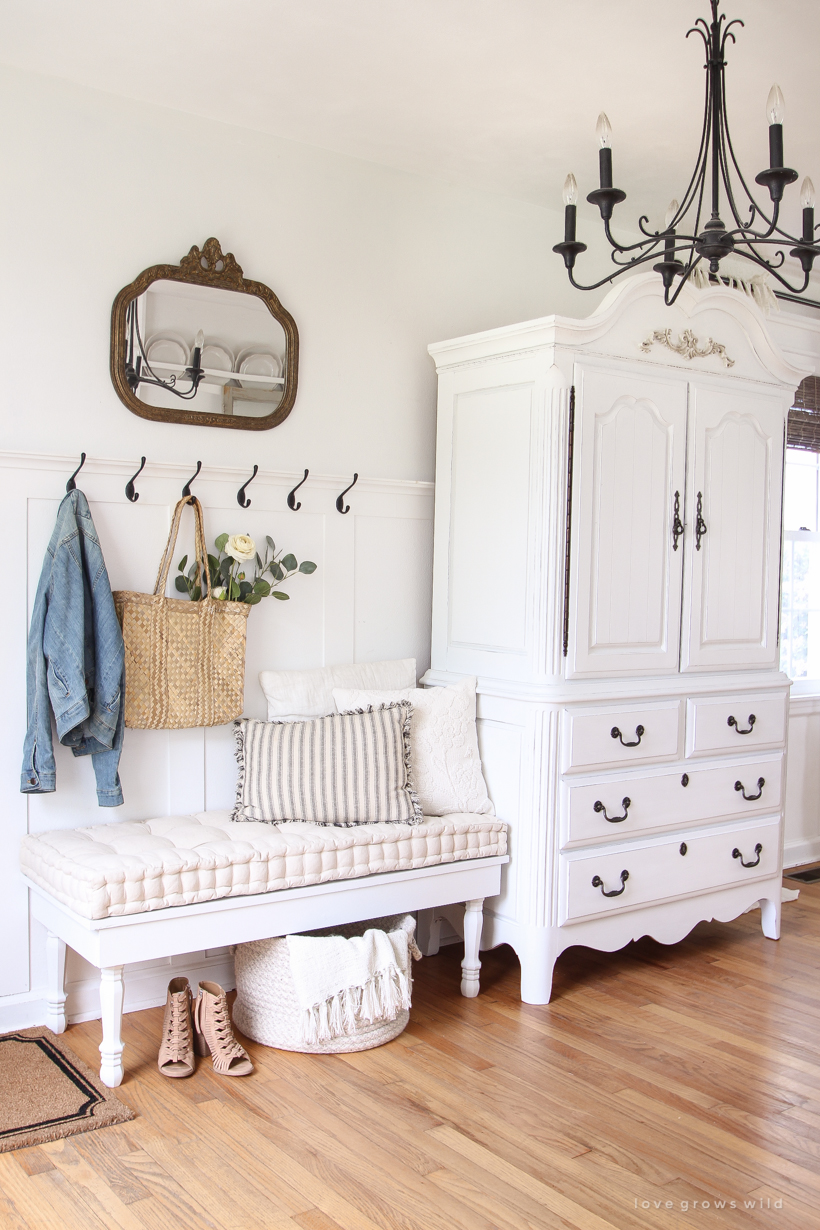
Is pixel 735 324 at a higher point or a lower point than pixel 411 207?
lower

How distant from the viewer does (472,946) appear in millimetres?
2988

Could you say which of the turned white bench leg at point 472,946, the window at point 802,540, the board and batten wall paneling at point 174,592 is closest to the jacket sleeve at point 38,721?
the board and batten wall paneling at point 174,592

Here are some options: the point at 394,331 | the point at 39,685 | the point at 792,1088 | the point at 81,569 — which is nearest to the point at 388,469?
the point at 394,331

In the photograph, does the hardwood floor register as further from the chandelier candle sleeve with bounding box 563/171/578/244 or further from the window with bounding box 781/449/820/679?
the window with bounding box 781/449/820/679

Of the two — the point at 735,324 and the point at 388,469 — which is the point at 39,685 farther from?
the point at 735,324

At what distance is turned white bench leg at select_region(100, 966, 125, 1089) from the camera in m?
2.36

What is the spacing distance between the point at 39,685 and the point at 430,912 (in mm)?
1460

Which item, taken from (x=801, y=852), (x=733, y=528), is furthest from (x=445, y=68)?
(x=801, y=852)

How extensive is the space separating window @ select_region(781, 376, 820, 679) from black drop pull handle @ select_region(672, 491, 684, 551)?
5.18 ft

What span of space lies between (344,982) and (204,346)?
1736mm

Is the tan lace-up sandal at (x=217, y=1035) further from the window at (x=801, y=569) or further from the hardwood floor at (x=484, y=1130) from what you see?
the window at (x=801, y=569)

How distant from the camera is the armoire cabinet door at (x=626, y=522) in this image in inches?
118

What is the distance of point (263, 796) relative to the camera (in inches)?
110

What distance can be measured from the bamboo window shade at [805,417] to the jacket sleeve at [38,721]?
3.29 m
